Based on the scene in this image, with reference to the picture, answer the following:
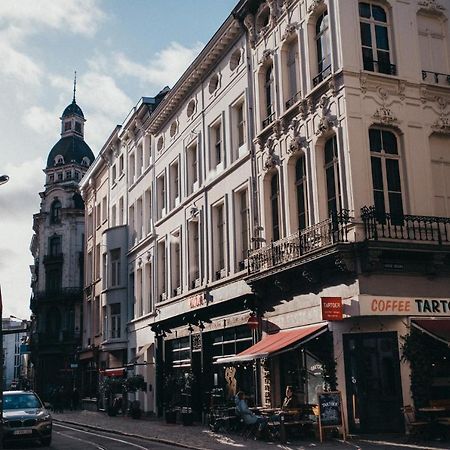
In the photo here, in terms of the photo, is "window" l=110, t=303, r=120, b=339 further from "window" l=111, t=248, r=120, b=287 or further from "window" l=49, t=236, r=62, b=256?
"window" l=49, t=236, r=62, b=256

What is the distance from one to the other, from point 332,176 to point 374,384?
6.05 m

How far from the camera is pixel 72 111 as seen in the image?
277 ft

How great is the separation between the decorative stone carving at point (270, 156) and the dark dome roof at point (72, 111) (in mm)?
65608

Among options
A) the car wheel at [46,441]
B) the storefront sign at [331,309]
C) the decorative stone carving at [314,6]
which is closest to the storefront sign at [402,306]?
the storefront sign at [331,309]

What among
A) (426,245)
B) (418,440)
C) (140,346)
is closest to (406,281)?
(426,245)

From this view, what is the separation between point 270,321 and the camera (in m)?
22.2

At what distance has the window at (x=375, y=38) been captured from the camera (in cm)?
1952

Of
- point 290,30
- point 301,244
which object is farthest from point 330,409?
point 290,30

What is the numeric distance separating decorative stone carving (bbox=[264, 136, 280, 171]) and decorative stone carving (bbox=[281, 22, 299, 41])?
11.1 feet

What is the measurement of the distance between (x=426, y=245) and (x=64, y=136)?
2742 inches

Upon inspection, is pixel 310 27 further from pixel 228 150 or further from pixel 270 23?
pixel 228 150

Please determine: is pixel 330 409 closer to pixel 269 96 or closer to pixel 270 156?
pixel 270 156

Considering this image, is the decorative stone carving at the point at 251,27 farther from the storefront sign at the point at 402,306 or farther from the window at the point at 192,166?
the storefront sign at the point at 402,306

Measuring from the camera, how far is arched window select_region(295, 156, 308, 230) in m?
20.8
